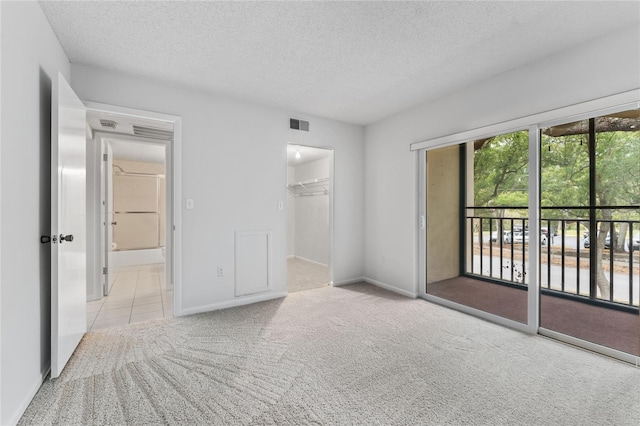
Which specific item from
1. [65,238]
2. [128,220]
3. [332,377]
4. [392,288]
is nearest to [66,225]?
[65,238]

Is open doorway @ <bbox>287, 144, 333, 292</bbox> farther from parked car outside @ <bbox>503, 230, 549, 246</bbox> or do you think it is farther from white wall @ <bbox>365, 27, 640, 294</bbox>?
parked car outside @ <bbox>503, 230, 549, 246</bbox>

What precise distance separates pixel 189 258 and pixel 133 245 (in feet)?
13.4

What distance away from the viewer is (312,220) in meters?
6.22

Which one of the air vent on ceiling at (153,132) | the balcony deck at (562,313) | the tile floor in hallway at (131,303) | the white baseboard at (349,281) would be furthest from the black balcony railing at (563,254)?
the air vent on ceiling at (153,132)

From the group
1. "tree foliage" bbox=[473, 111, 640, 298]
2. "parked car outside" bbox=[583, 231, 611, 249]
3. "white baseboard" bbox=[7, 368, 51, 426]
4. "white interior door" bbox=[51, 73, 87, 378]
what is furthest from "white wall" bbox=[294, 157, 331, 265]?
"white baseboard" bbox=[7, 368, 51, 426]

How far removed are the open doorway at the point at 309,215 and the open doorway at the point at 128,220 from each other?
206cm

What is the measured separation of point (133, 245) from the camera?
6277 millimetres

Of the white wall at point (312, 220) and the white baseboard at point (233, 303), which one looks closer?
the white baseboard at point (233, 303)

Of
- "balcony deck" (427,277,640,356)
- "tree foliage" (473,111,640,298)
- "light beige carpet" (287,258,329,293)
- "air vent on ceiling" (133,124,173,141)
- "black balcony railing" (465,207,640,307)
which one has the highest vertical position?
"air vent on ceiling" (133,124,173,141)

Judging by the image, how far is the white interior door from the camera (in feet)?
6.24

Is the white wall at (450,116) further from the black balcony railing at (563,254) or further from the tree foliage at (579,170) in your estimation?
the black balcony railing at (563,254)

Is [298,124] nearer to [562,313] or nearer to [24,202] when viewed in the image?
[24,202]

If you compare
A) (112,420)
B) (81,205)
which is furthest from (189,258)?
(112,420)

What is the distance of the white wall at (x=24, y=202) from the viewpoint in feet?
4.91
